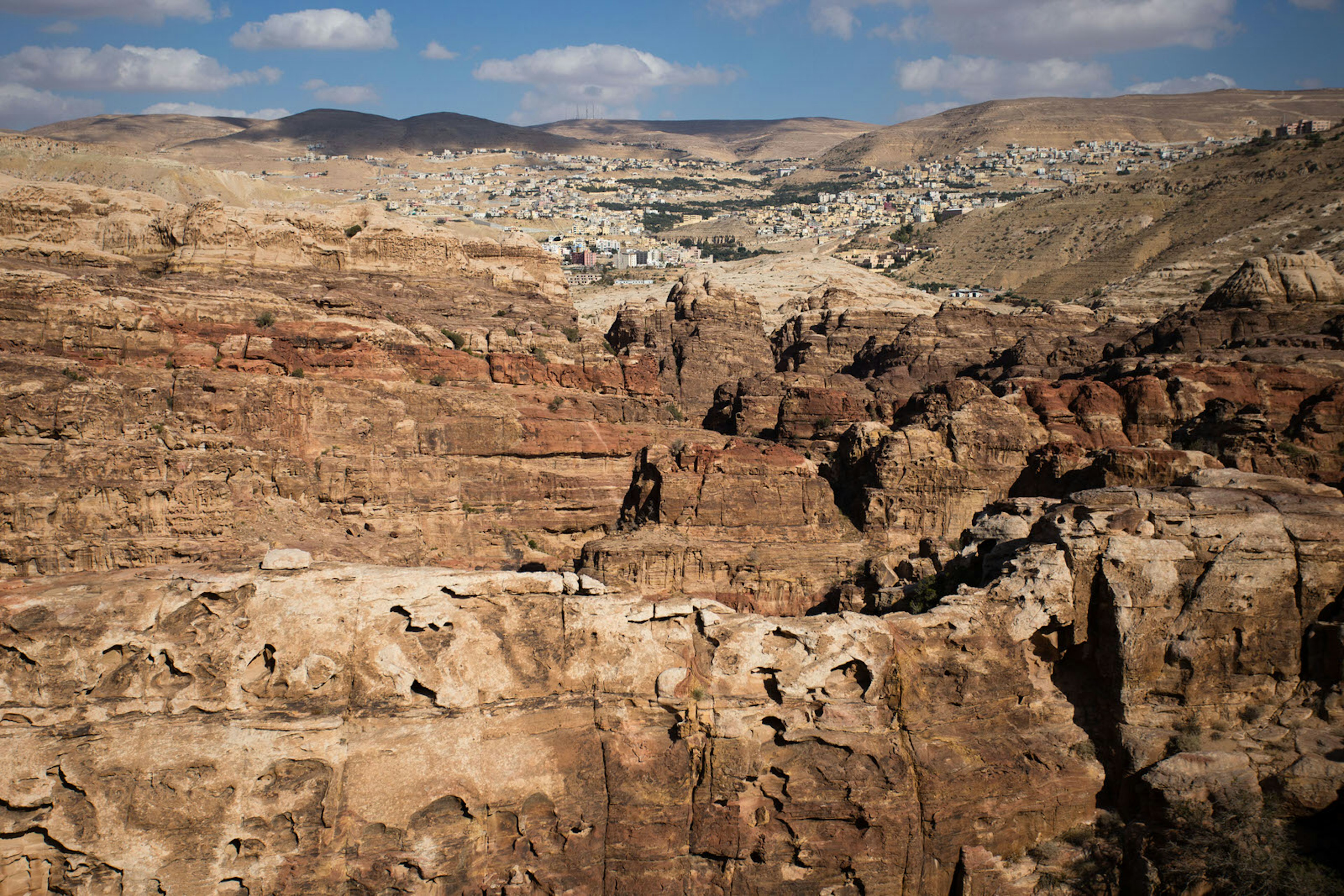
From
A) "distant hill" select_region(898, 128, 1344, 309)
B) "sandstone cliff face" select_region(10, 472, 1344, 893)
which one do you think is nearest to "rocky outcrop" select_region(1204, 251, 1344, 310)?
"distant hill" select_region(898, 128, 1344, 309)

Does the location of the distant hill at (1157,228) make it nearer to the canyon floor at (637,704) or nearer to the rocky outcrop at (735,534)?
the rocky outcrop at (735,534)

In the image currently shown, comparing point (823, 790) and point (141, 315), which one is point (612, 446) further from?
point (823, 790)

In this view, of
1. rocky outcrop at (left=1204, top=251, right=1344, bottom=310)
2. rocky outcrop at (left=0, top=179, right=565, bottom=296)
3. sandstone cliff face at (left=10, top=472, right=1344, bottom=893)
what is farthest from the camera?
rocky outcrop at (left=1204, top=251, right=1344, bottom=310)

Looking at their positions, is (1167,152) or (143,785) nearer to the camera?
(143,785)

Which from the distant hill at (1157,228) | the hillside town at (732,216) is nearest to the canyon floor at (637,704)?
the distant hill at (1157,228)

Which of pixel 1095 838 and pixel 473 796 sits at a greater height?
pixel 473 796

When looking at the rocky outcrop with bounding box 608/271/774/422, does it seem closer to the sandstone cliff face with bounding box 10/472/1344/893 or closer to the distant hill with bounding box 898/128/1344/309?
the distant hill with bounding box 898/128/1344/309

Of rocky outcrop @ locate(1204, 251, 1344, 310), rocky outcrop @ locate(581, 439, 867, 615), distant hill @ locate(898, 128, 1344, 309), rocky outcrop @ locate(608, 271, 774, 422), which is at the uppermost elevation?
distant hill @ locate(898, 128, 1344, 309)

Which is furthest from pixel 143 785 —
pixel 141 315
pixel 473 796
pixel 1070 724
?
pixel 141 315

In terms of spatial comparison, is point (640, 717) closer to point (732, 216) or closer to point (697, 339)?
point (697, 339)
